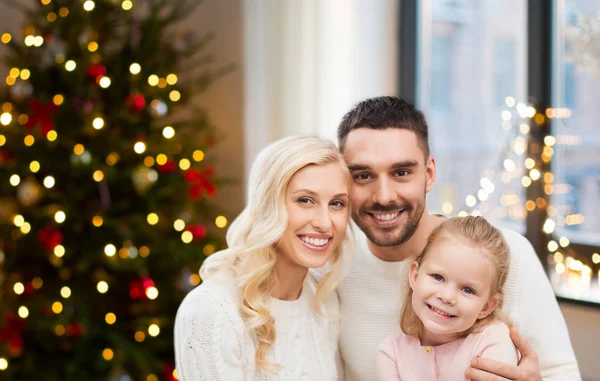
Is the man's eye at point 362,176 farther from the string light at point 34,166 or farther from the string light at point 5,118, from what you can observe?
the string light at point 5,118

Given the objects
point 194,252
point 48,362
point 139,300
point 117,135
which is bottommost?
point 48,362

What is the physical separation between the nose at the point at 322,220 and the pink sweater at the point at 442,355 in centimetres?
36

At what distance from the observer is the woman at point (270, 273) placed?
1.69 m

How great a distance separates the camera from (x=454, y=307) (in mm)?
1681

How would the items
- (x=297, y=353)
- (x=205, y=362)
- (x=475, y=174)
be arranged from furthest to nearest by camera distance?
(x=475, y=174)
(x=297, y=353)
(x=205, y=362)

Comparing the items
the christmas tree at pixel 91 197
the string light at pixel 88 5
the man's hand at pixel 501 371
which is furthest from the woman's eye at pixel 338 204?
the string light at pixel 88 5

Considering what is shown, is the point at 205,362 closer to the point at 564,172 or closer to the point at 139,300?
the point at 139,300

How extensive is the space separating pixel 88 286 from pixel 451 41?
2246mm

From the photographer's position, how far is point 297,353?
1825 millimetres

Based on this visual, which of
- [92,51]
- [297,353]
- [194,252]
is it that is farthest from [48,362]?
[297,353]

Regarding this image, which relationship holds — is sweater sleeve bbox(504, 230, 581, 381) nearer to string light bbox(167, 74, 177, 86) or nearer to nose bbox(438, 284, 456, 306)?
nose bbox(438, 284, 456, 306)

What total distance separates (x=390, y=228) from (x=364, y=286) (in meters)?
0.20

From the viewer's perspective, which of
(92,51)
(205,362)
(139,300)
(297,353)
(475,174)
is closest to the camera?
(205,362)

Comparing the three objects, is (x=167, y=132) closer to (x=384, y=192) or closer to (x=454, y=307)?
(x=384, y=192)
